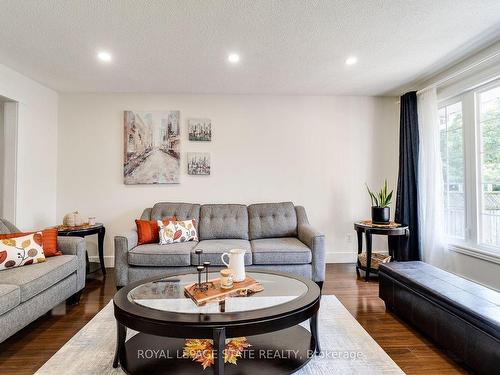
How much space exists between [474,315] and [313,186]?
2675 mm

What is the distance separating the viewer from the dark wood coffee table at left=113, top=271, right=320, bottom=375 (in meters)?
1.43

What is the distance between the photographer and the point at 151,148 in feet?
13.2

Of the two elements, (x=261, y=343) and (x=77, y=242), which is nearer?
(x=261, y=343)

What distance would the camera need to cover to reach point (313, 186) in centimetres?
420

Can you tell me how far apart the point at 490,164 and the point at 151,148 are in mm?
4022

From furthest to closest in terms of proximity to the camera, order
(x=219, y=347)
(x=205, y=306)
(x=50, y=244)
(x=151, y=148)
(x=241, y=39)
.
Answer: (x=151, y=148), (x=50, y=244), (x=241, y=39), (x=205, y=306), (x=219, y=347)

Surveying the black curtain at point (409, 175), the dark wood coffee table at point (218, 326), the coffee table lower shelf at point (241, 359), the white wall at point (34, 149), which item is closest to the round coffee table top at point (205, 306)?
the dark wood coffee table at point (218, 326)

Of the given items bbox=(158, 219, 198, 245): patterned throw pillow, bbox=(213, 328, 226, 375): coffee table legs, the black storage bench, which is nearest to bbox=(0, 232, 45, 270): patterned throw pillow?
bbox=(158, 219, 198, 245): patterned throw pillow

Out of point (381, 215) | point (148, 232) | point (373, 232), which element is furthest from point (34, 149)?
point (381, 215)

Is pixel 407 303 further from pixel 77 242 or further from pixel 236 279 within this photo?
pixel 77 242

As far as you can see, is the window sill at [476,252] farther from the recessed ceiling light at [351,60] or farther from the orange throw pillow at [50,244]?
the orange throw pillow at [50,244]

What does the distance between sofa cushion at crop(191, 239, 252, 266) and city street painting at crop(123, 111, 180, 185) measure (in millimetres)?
1284

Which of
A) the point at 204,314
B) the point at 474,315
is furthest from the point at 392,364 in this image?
the point at 204,314

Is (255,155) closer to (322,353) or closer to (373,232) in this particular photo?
(373,232)
